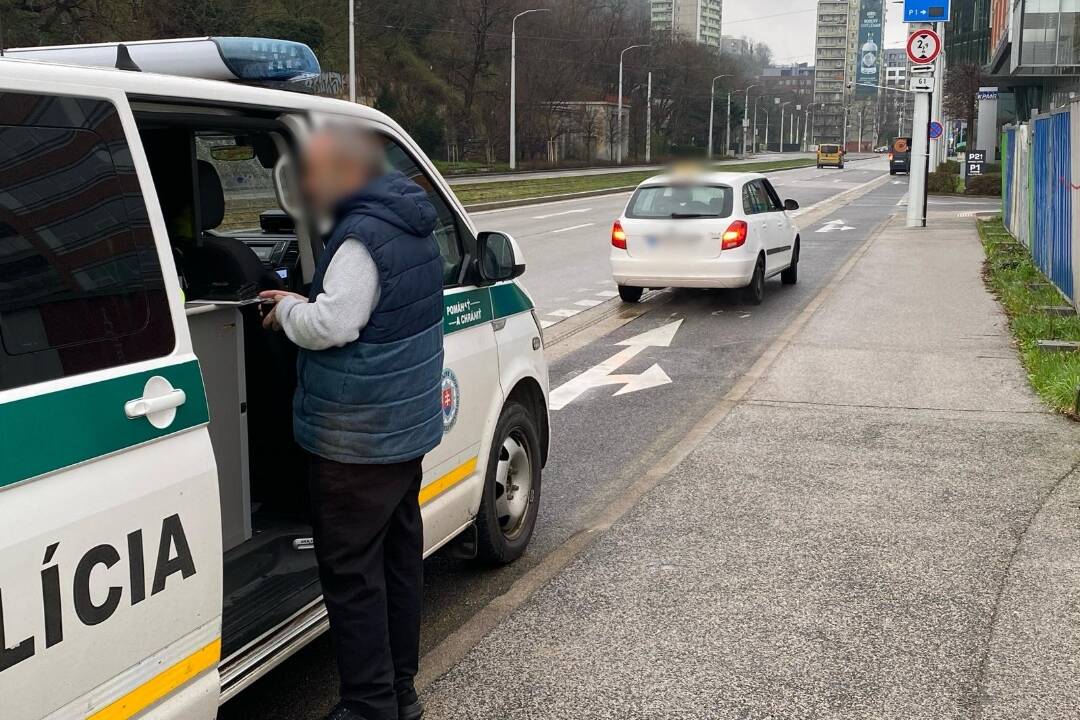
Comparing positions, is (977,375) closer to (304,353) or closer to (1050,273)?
(1050,273)

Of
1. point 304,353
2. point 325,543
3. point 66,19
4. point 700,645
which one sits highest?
point 66,19

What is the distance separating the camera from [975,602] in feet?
14.7

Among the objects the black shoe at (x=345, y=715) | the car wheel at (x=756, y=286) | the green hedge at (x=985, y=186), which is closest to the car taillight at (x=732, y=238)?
the car wheel at (x=756, y=286)

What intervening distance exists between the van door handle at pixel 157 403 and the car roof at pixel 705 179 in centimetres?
1004

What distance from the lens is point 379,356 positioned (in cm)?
302

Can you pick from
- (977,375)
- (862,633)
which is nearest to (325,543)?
(862,633)

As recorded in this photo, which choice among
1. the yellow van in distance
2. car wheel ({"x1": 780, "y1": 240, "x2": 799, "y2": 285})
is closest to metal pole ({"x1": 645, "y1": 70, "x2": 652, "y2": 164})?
the yellow van in distance

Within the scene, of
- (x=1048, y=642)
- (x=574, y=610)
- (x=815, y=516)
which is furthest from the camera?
(x=815, y=516)

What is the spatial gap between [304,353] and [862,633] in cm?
244

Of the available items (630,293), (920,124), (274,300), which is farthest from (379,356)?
(920,124)

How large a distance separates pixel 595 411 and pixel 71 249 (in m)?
5.78

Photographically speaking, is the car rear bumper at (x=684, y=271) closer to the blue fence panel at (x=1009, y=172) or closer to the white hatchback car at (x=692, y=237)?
the white hatchback car at (x=692, y=237)

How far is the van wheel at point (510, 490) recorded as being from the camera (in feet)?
14.9

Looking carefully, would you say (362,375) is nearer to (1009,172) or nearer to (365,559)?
(365,559)
